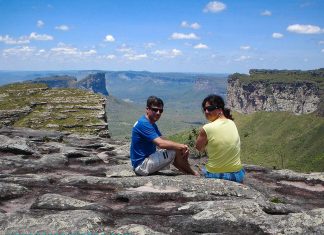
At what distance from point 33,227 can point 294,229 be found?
924cm

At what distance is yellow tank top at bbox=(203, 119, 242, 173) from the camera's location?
65.0 ft

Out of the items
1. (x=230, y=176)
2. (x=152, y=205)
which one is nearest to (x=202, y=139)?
(x=230, y=176)

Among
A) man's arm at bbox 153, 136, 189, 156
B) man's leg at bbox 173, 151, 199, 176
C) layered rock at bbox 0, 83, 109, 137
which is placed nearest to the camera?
man's arm at bbox 153, 136, 189, 156

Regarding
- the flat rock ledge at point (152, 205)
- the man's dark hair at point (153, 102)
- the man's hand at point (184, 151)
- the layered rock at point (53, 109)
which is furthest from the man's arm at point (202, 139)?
the layered rock at point (53, 109)

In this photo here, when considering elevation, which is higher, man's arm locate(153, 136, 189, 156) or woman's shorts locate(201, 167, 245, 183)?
man's arm locate(153, 136, 189, 156)

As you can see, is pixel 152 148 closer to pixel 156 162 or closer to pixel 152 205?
pixel 156 162

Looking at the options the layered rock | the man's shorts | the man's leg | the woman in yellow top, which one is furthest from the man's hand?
the layered rock

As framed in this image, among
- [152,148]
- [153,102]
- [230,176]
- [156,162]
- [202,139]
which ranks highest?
[153,102]

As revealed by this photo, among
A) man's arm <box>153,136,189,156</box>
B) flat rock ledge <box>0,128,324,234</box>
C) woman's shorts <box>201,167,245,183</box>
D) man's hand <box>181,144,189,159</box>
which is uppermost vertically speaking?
man's arm <box>153,136,189,156</box>

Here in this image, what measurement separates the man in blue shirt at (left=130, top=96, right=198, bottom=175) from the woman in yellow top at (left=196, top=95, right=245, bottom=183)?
1.82m

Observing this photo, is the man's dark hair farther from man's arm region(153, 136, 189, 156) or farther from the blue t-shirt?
man's arm region(153, 136, 189, 156)

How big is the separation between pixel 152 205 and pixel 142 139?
5452 millimetres

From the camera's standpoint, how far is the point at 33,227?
45.3ft

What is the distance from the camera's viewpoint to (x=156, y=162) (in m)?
22.0
